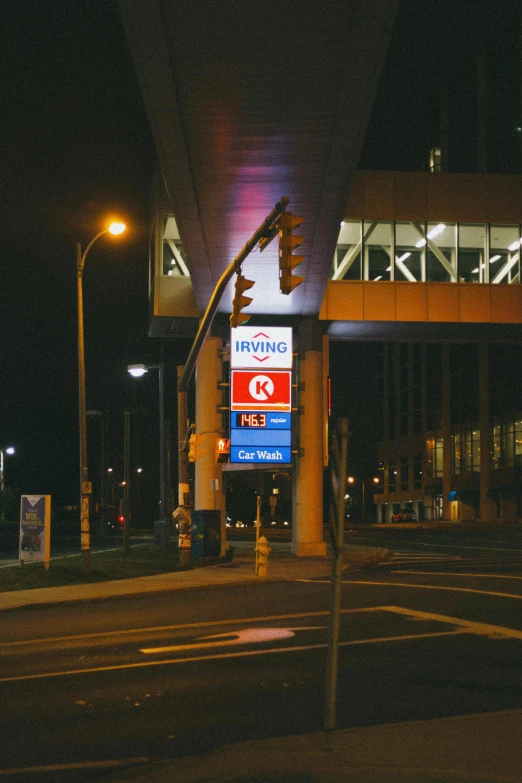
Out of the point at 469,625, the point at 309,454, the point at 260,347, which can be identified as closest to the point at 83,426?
the point at 260,347

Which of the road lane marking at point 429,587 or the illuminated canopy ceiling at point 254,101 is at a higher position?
the illuminated canopy ceiling at point 254,101

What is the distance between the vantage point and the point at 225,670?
1005cm

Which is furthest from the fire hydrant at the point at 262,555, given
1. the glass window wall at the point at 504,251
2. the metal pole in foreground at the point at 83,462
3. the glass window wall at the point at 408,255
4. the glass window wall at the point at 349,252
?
the glass window wall at the point at 504,251

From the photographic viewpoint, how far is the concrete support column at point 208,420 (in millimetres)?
32594

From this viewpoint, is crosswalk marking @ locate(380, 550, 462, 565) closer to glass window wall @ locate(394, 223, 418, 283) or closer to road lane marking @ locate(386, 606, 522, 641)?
glass window wall @ locate(394, 223, 418, 283)

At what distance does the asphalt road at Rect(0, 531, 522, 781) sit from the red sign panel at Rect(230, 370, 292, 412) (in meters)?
13.8

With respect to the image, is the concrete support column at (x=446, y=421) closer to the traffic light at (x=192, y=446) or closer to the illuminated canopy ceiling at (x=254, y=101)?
the illuminated canopy ceiling at (x=254, y=101)

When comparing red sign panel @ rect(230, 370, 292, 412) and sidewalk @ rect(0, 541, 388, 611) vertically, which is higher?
red sign panel @ rect(230, 370, 292, 412)

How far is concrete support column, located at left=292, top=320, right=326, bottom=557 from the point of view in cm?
3281

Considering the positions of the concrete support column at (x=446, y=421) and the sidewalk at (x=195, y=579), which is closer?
the sidewalk at (x=195, y=579)

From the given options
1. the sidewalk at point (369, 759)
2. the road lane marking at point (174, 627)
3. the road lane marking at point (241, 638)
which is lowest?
the road lane marking at point (174, 627)

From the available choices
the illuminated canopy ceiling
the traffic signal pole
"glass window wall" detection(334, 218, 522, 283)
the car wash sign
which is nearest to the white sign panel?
the car wash sign

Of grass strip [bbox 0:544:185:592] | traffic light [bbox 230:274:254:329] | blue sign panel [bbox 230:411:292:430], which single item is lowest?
grass strip [bbox 0:544:185:592]

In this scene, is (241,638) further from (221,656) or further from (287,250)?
(287,250)
